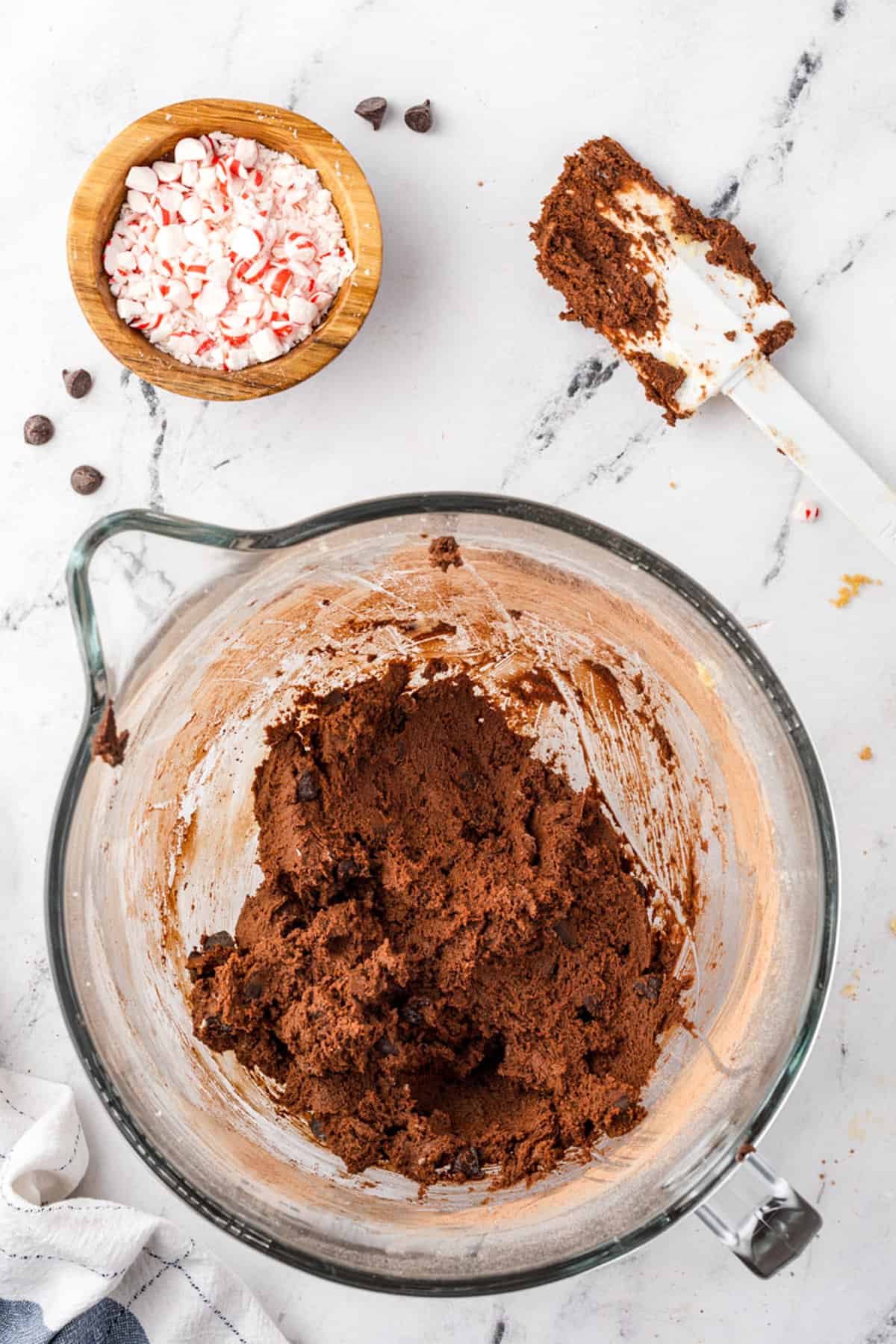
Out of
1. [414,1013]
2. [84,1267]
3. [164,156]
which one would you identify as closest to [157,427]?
[164,156]

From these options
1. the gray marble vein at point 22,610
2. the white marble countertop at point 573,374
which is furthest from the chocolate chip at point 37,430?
the gray marble vein at point 22,610

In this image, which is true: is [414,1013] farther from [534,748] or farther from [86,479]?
[86,479]

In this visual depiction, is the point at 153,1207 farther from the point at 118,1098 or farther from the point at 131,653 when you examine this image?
the point at 131,653

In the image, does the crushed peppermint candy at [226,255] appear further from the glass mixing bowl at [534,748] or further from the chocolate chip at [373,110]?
the glass mixing bowl at [534,748]

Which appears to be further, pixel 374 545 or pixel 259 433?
pixel 259 433

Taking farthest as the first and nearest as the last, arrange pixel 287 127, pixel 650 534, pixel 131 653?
pixel 650 534
pixel 287 127
pixel 131 653

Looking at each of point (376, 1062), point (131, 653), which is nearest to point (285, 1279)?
point (376, 1062)
